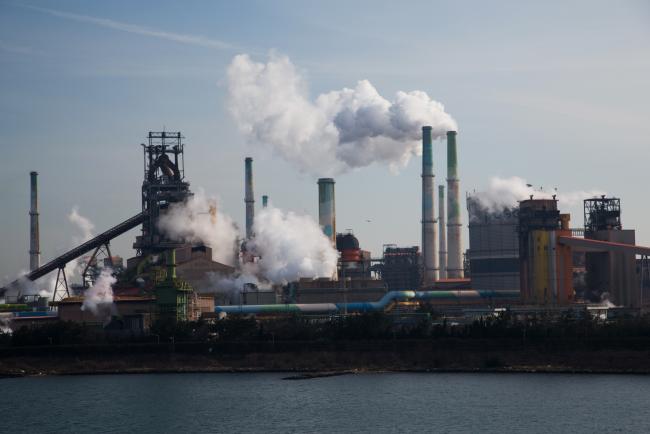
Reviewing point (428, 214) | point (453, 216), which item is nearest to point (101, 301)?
point (428, 214)

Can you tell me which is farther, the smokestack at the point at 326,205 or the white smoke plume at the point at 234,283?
the smokestack at the point at 326,205

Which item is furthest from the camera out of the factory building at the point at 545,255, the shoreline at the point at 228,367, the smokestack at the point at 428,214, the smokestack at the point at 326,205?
the smokestack at the point at 326,205

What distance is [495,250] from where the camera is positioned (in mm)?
185875

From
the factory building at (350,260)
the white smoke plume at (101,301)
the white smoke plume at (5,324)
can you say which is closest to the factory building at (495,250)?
the factory building at (350,260)

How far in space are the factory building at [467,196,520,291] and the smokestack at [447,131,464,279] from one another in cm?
382

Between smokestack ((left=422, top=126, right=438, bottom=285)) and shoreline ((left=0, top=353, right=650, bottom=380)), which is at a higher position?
smokestack ((left=422, top=126, right=438, bottom=285))

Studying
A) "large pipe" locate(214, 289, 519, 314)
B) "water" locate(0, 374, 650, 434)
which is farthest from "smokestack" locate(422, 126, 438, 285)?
"water" locate(0, 374, 650, 434)

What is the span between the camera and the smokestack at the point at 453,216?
17125cm

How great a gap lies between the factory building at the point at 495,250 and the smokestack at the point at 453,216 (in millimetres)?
3817

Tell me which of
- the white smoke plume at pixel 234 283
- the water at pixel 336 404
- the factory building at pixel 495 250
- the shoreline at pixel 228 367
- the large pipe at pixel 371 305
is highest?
the factory building at pixel 495 250

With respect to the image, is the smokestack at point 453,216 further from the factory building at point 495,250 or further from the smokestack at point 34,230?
the smokestack at point 34,230

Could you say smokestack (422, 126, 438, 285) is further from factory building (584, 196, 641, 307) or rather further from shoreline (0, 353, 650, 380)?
shoreline (0, 353, 650, 380)

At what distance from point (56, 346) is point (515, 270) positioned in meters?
91.7

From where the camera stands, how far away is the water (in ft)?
231
